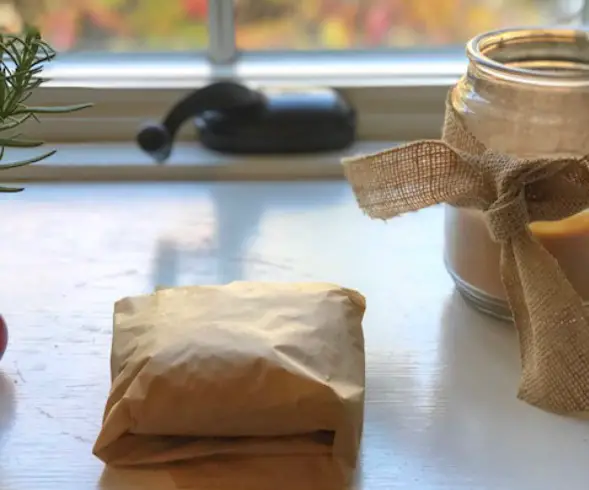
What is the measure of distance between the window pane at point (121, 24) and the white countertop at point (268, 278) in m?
0.19

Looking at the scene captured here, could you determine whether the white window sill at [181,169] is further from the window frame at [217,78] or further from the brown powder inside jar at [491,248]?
the brown powder inside jar at [491,248]

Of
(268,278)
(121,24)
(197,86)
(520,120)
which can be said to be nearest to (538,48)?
(520,120)

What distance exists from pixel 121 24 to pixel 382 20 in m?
0.26

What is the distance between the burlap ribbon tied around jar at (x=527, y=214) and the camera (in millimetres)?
595

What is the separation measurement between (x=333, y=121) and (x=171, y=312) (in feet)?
1.21

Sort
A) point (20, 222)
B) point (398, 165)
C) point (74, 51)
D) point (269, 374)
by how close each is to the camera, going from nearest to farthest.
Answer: point (269, 374), point (398, 165), point (20, 222), point (74, 51)

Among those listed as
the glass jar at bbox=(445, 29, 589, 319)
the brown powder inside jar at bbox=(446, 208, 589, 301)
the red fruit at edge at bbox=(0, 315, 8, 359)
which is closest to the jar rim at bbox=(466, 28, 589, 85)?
the glass jar at bbox=(445, 29, 589, 319)

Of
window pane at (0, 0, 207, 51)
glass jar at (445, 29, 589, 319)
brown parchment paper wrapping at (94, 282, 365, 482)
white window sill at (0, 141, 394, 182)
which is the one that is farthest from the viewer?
window pane at (0, 0, 207, 51)

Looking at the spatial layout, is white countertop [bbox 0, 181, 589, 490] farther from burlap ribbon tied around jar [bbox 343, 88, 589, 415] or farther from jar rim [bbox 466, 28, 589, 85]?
jar rim [bbox 466, 28, 589, 85]

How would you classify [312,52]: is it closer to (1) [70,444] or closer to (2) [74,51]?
(2) [74,51]

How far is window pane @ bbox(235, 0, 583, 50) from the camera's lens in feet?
3.30

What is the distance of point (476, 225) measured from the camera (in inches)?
26.4

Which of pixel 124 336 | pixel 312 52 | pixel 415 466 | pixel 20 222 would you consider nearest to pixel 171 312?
pixel 124 336

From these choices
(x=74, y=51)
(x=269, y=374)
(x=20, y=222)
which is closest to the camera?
(x=269, y=374)
